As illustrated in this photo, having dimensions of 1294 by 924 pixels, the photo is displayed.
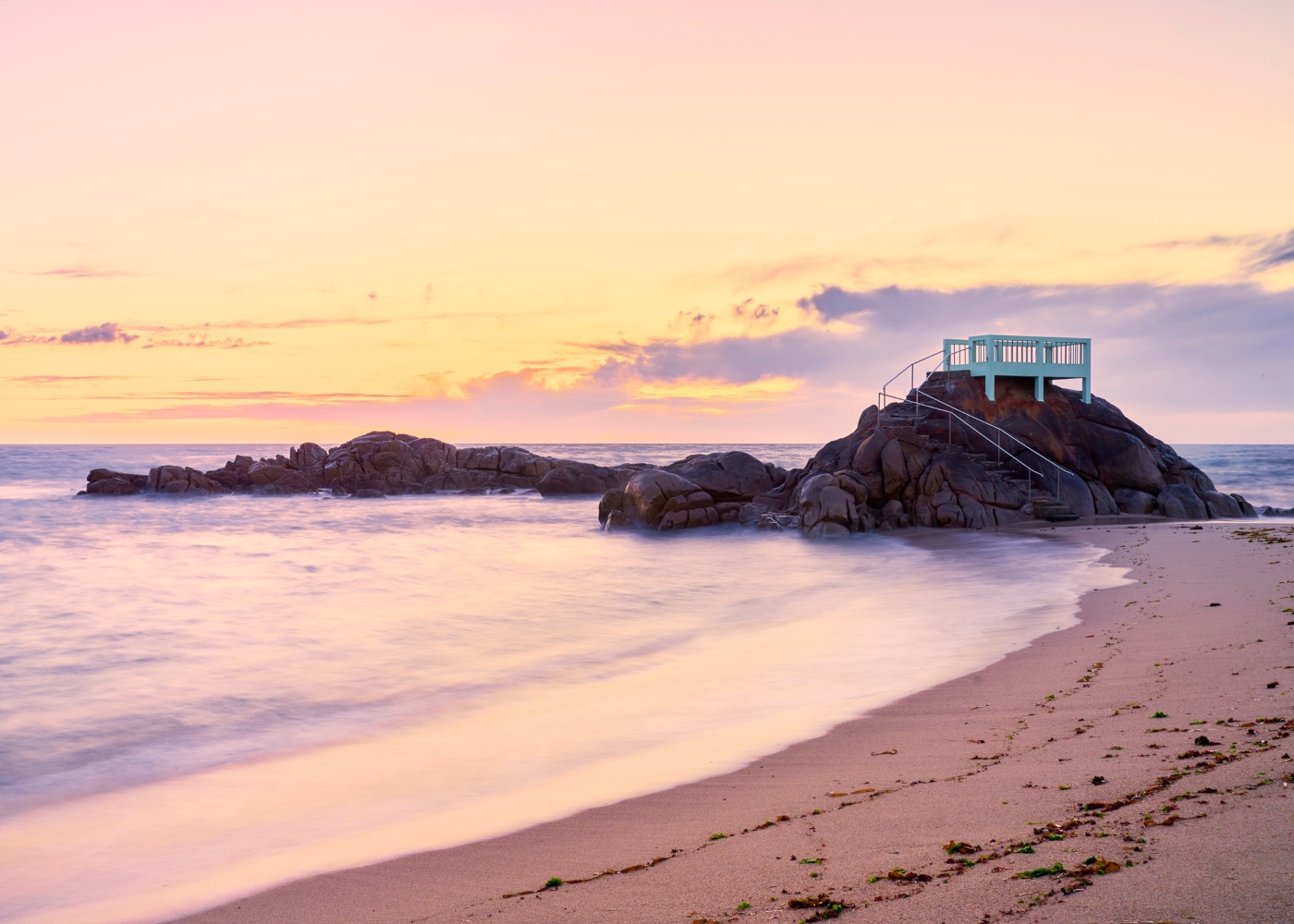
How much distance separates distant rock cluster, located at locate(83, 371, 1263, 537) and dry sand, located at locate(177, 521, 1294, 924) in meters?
18.0

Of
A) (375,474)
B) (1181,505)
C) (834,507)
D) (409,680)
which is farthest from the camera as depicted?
(375,474)

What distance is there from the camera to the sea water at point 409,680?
6297 mm

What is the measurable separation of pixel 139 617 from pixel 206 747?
9.26 m

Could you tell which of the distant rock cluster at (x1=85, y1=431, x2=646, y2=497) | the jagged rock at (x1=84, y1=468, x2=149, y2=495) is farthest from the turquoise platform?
the jagged rock at (x1=84, y1=468, x2=149, y2=495)

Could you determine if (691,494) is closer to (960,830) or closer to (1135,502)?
(1135,502)

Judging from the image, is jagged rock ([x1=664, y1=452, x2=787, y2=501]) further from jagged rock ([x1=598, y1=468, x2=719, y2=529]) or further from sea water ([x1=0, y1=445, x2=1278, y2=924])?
sea water ([x1=0, y1=445, x2=1278, y2=924])

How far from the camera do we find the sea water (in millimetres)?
6297

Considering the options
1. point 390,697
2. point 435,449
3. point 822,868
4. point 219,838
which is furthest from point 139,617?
point 435,449

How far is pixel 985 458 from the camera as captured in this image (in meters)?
27.4

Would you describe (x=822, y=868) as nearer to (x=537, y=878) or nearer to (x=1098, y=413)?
(x=537, y=878)

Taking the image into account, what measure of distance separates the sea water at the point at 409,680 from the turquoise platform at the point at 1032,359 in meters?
7.44

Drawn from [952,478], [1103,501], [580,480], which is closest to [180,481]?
[580,480]

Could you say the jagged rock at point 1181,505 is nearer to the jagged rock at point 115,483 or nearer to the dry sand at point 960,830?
the dry sand at point 960,830

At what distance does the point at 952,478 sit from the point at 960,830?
23.1m
